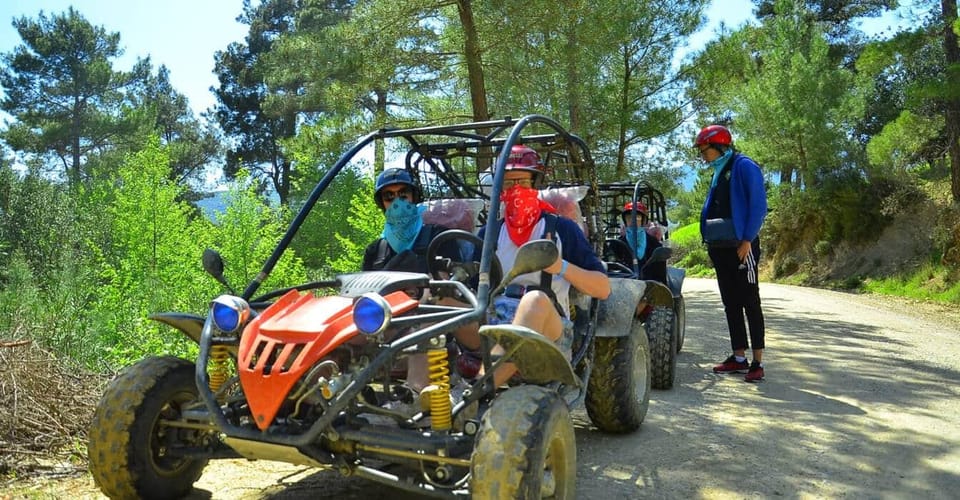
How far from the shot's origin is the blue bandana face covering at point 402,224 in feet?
14.1

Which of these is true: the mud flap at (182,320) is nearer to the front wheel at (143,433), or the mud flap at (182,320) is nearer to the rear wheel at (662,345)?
the front wheel at (143,433)

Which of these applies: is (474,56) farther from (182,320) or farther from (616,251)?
(182,320)

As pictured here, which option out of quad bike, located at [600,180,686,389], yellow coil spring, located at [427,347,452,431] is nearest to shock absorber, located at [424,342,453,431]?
yellow coil spring, located at [427,347,452,431]

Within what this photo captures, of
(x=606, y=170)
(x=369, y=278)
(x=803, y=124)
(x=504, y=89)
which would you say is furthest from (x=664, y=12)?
(x=369, y=278)

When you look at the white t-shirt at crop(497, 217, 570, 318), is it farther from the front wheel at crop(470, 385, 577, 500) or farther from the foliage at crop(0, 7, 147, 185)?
the foliage at crop(0, 7, 147, 185)

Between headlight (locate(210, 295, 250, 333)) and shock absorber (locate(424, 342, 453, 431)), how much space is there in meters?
0.81

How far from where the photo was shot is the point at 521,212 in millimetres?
4148

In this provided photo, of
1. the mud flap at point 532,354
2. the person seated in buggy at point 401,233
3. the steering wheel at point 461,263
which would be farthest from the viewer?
the person seated in buggy at point 401,233

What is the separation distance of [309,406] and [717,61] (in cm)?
1449

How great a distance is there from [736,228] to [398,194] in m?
3.10

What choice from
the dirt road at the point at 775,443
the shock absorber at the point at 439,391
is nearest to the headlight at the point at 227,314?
the shock absorber at the point at 439,391

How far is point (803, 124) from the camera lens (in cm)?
2166

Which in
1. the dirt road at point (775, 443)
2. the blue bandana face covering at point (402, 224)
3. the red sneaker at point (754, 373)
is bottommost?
the dirt road at point (775, 443)

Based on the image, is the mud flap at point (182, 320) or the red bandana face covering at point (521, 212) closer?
the mud flap at point (182, 320)
